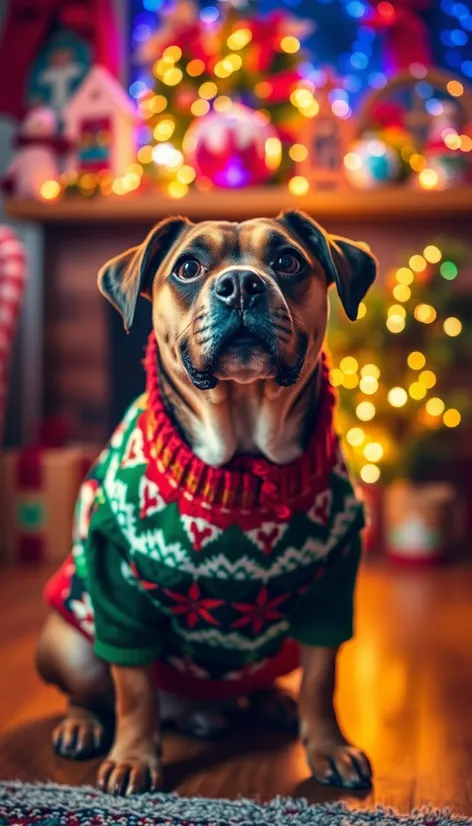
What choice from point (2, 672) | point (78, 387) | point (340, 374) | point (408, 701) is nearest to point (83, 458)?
point (78, 387)

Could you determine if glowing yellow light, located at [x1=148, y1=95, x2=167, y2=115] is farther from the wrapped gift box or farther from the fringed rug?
the fringed rug

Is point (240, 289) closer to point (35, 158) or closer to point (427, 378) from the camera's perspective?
point (427, 378)

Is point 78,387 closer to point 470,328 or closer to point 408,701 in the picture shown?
point 470,328

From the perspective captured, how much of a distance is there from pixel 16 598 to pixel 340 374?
4.29 ft

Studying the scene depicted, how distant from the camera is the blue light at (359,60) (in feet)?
12.3

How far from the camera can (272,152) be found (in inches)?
129

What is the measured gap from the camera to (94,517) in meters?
1.27

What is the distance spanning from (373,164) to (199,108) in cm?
69

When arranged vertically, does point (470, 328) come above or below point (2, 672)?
above

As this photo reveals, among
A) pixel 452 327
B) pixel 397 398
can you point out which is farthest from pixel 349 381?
pixel 452 327

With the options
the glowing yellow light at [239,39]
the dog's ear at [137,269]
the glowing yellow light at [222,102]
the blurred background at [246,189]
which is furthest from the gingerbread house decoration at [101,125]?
the dog's ear at [137,269]

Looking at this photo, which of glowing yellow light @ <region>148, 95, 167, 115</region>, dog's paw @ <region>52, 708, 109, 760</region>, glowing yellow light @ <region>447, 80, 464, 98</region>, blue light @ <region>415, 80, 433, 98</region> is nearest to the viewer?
dog's paw @ <region>52, 708, 109, 760</region>

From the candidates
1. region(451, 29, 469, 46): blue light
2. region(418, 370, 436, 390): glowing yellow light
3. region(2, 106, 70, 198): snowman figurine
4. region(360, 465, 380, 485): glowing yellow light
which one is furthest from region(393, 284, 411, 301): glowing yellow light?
region(2, 106, 70, 198): snowman figurine

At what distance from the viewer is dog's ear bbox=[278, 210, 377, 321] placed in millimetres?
Answer: 1230
